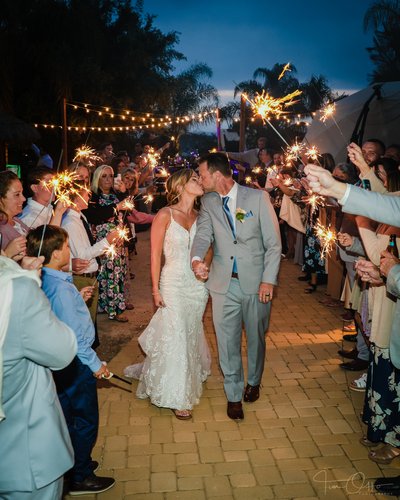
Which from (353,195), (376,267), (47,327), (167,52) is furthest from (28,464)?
(167,52)

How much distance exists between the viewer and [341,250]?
6230 millimetres

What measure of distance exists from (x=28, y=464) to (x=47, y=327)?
683 mm

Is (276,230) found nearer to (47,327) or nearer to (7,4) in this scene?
(47,327)

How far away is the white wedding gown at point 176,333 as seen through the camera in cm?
464

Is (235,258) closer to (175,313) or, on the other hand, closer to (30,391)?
(175,313)

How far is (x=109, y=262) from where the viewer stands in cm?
723

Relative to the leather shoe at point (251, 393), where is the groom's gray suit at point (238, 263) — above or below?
above

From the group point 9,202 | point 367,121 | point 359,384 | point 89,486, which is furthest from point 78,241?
point 367,121

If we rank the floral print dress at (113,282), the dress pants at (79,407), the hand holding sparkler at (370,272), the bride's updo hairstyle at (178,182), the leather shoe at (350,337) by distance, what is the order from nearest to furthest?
1. the dress pants at (79,407)
2. the hand holding sparkler at (370,272)
3. the bride's updo hairstyle at (178,182)
4. the leather shoe at (350,337)
5. the floral print dress at (113,282)

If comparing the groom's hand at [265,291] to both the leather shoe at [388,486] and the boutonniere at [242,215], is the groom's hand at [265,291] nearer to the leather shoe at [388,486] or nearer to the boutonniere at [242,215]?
the boutonniere at [242,215]

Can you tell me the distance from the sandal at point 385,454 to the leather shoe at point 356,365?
5.35 feet

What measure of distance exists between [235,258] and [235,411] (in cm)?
147

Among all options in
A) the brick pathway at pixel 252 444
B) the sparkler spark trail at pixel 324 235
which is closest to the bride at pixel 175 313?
the brick pathway at pixel 252 444

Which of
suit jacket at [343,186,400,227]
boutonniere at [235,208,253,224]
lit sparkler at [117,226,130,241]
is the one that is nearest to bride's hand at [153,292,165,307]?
lit sparkler at [117,226,130,241]
